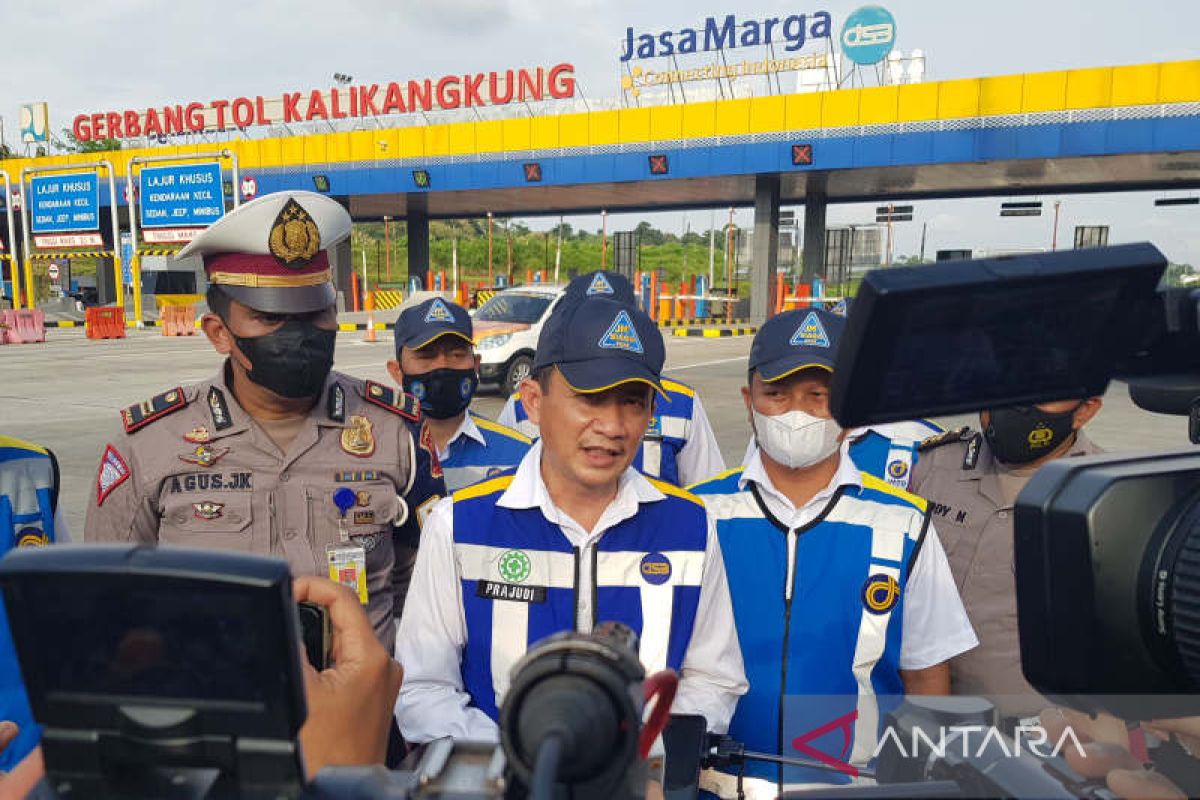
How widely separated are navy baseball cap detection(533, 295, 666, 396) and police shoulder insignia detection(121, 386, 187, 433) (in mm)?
1170

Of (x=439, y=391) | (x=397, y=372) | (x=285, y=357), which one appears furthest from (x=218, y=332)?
(x=397, y=372)

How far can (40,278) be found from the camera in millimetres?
48000

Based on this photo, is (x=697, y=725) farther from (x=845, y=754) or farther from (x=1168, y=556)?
(x=1168, y=556)

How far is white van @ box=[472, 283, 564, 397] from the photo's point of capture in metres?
13.5

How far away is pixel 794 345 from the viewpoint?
2.86 meters

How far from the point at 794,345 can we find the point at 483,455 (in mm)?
1604

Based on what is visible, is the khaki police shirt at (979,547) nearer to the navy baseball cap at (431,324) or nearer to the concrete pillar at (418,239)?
the navy baseball cap at (431,324)

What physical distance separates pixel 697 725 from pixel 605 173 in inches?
1026

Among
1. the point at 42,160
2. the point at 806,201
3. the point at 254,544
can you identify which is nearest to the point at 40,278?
the point at 42,160

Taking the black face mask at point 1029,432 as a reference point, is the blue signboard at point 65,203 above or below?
above

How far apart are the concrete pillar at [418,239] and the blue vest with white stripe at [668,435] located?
30.7m

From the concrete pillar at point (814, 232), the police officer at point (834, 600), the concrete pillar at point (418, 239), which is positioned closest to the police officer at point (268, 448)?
the police officer at point (834, 600)

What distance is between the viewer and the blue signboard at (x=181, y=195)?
23.0m

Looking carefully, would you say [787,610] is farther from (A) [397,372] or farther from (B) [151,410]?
(A) [397,372]
